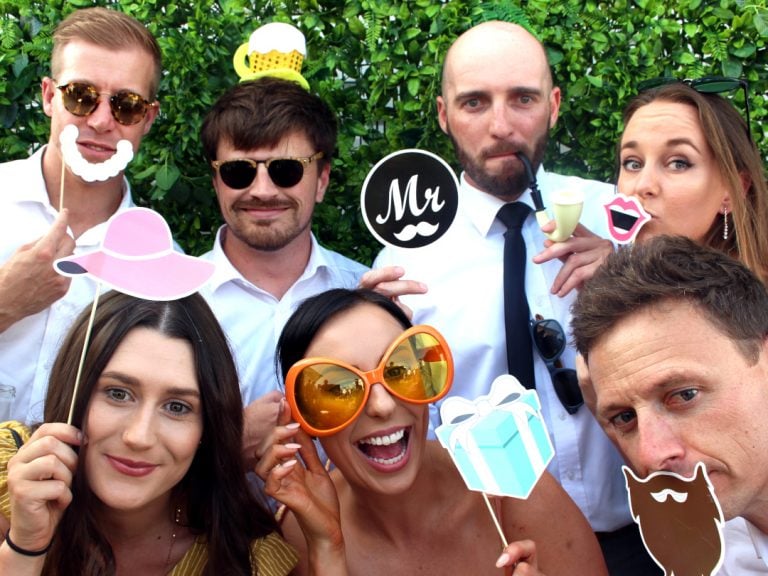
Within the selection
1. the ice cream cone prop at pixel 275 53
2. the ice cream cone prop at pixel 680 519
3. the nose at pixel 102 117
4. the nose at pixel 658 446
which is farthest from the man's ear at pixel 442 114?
the ice cream cone prop at pixel 680 519

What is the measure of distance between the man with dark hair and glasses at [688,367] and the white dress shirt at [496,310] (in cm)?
80

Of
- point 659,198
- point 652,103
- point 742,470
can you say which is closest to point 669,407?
point 742,470

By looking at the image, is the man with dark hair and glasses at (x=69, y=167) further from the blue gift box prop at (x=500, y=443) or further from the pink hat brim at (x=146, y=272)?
the blue gift box prop at (x=500, y=443)

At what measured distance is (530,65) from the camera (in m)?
3.78

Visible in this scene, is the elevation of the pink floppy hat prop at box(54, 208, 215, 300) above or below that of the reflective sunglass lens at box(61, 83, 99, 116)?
below

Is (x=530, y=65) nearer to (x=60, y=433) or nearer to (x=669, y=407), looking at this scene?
(x=669, y=407)

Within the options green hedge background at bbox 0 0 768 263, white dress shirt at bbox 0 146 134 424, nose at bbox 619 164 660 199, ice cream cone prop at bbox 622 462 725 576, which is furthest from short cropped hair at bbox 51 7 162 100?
ice cream cone prop at bbox 622 462 725 576

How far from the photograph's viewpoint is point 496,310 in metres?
3.60

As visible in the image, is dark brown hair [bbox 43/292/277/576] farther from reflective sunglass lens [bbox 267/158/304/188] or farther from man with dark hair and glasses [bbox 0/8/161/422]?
reflective sunglass lens [bbox 267/158/304/188]

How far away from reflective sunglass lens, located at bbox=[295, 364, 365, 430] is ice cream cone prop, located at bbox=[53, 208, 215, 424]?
452 millimetres

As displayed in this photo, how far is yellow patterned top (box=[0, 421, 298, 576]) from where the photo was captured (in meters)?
2.79

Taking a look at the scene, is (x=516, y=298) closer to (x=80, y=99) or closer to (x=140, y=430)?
(x=140, y=430)

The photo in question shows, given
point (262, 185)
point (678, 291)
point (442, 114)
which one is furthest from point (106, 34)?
point (678, 291)

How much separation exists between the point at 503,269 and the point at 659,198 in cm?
68
